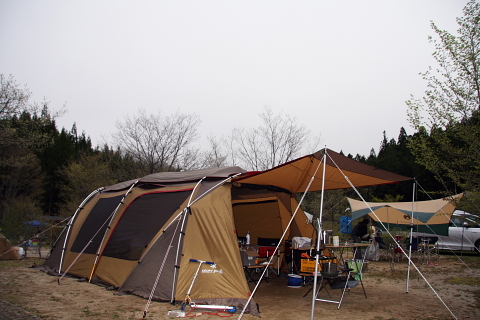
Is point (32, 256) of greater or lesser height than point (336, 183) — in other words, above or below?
below

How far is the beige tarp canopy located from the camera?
1150 centimetres

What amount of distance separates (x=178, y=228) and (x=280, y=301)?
189 centimetres

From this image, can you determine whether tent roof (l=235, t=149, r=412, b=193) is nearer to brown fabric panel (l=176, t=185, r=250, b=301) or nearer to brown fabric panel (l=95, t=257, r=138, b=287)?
brown fabric panel (l=176, t=185, r=250, b=301)

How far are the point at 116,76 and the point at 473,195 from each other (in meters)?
11.8

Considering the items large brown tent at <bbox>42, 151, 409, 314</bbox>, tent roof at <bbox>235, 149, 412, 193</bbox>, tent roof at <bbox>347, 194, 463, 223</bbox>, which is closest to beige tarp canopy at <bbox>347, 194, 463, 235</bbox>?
tent roof at <bbox>347, 194, 463, 223</bbox>

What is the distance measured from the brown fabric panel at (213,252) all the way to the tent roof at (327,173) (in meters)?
0.69

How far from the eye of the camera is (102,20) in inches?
377

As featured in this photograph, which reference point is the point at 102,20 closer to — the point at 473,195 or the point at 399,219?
the point at 473,195

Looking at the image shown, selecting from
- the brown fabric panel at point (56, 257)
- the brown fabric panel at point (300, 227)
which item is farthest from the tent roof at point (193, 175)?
the brown fabric panel at point (56, 257)

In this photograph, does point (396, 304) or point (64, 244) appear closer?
point (396, 304)

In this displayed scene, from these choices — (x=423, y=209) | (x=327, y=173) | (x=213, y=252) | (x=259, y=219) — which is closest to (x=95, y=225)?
(x=213, y=252)

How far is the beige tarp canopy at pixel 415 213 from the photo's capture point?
11.5 metres

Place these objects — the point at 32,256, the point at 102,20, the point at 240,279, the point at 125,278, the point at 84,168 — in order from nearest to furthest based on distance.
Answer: the point at 240,279 < the point at 125,278 < the point at 102,20 < the point at 32,256 < the point at 84,168

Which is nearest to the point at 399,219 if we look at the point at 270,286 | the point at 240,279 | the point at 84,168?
the point at 270,286
